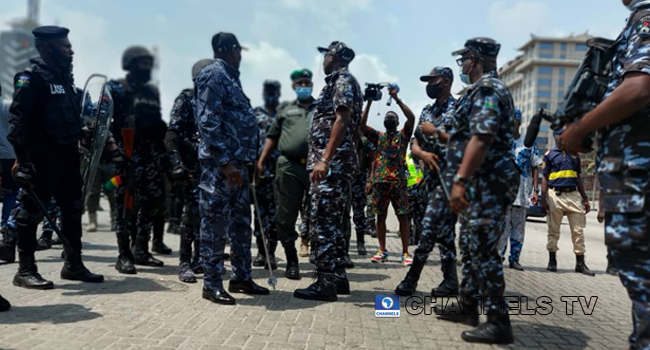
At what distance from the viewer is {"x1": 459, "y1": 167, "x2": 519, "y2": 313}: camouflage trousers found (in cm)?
329

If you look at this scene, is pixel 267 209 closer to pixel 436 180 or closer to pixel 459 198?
pixel 436 180

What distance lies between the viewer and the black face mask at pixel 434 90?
198 inches

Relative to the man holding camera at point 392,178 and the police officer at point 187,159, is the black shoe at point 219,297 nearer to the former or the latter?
the police officer at point 187,159

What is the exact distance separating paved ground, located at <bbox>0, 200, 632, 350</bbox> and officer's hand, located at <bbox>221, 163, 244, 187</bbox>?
1.09 metres

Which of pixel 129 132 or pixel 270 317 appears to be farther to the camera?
pixel 129 132

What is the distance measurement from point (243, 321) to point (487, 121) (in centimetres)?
232

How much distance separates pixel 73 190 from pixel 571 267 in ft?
23.4

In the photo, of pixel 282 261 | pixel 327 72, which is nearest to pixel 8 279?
pixel 282 261

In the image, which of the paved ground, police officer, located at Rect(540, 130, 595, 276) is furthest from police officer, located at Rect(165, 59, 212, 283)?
police officer, located at Rect(540, 130, 595, 276)

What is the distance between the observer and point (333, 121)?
15.0ft

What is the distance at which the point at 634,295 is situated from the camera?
2.63 metres

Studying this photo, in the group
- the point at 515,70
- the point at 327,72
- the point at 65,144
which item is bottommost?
the point at 65,144

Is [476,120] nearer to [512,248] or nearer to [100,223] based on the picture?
[512,248]

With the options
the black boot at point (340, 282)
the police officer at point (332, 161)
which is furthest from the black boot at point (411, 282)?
the police officer at point (332, 161)
